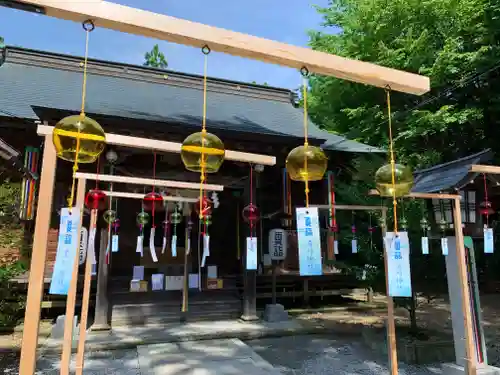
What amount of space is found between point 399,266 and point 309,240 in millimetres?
929

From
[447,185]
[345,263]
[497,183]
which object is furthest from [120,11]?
[345,263]

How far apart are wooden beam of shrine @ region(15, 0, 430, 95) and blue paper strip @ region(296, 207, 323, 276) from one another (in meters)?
1.17

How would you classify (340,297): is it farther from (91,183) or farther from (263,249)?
(91,183)

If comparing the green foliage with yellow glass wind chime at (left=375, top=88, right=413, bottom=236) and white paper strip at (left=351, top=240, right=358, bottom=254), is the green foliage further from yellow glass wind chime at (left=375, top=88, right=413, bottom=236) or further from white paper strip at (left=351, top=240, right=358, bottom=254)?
yellow glass wind chime at (left=375, top=88, right=413, bottom=236)

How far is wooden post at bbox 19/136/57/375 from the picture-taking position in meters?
2.47

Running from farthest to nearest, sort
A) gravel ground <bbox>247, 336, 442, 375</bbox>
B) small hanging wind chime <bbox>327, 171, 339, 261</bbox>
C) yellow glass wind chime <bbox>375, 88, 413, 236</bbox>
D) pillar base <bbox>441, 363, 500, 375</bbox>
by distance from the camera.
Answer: small hanging wind chime <bbox>327, 171, 339, 261</bbox> < gravel ground <bbox>247, 336, 442, 375</bbox> < pillar base <bbox>441, 363, 500, 375</bbox> < yellow glass wind chime <bbox>375, 88, 413, 236</bbox>

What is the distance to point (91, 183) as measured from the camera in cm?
773

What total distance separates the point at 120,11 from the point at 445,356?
20.9ft

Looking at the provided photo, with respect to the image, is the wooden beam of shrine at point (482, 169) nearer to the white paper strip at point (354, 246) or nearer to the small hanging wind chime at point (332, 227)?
the small hanging wind chime at point (332, 227)

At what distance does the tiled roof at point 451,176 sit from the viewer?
4227mm

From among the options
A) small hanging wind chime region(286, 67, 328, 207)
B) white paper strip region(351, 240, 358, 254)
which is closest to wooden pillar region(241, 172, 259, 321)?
white paper strip region(351, 240, 358, 254)

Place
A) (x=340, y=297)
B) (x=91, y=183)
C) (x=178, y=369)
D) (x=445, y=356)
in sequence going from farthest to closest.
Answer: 1. (x=340, y=297)
2. (x=91, y=183)
3. (x=445, y=356)
4. (x=178, y=369)

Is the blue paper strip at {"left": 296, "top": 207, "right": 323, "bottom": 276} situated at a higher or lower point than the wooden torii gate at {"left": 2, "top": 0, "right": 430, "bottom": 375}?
lower

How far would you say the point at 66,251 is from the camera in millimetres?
2822
